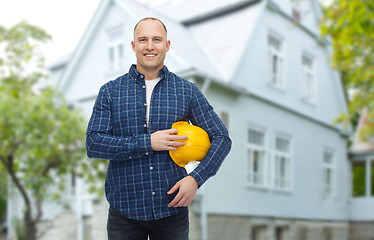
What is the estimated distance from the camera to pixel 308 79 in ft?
55.5

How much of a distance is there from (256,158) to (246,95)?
5.56ft

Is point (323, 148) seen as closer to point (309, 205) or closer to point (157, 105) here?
point (309, 205)

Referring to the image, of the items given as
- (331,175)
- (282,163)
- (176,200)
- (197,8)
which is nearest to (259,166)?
(282,163)

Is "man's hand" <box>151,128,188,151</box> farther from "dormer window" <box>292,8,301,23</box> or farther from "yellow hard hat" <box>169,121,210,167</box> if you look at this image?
"dormer window" <box>292,8,301,23</box>

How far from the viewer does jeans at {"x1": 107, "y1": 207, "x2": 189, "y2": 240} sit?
175 centimetres

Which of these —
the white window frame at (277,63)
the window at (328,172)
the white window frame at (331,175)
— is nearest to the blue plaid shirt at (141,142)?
the white window frame at (277,63)

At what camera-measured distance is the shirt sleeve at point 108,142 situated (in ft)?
5.49

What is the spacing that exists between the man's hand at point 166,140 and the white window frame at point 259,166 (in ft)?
37.3

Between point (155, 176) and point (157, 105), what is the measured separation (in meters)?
0.24

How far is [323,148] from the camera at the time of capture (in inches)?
683

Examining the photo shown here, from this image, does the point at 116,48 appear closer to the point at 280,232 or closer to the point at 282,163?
the point at 282,163

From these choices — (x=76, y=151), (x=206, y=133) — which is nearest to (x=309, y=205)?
(x=76, y=151)

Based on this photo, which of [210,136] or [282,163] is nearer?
[210,136]

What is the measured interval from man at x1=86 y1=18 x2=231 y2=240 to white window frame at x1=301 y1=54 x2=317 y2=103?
15.0m
